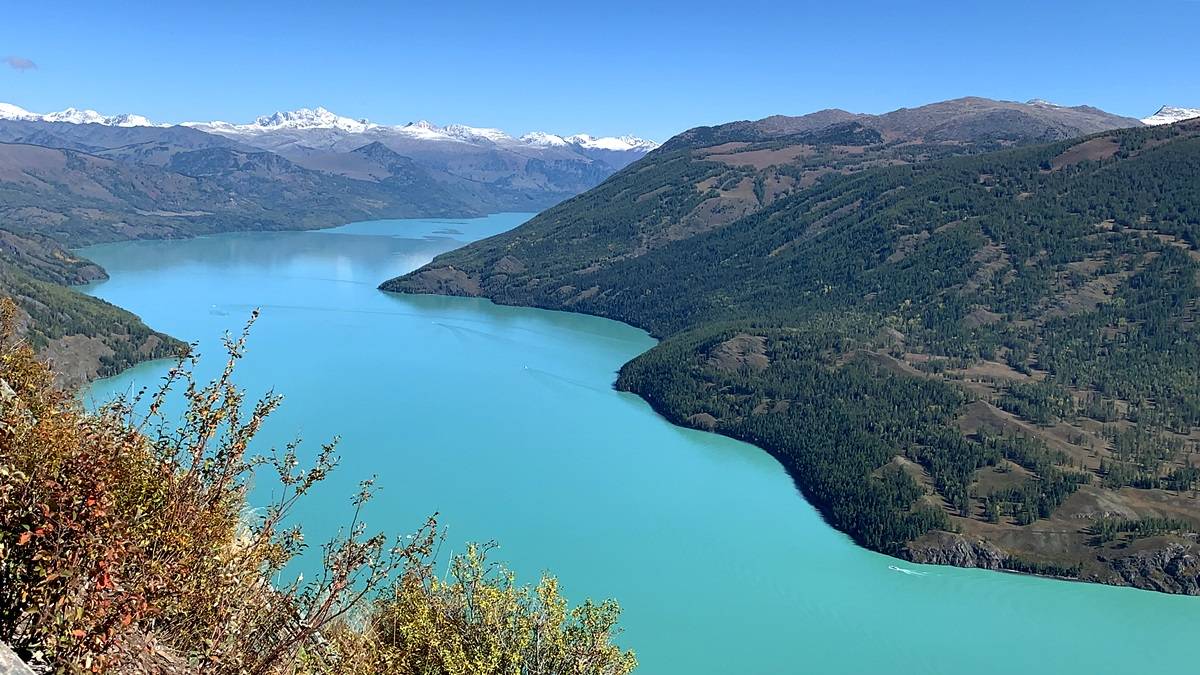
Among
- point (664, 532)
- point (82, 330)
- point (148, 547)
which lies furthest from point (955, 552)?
point (82, 330)

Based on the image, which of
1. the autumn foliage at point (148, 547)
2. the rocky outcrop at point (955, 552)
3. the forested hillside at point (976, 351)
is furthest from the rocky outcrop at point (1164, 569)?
the autumn foliage at point (148, 547)

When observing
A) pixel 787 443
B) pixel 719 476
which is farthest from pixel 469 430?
pixel 787 443

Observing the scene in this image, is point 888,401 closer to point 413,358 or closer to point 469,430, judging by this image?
point 469,430

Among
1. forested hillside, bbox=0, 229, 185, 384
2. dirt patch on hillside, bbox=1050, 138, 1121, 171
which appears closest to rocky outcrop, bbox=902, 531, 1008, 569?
forested hillside, bbox=0, 229, 185, 384

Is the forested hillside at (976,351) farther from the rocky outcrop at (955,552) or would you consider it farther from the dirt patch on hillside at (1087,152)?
the dirt patch on hillside at (1087,152)

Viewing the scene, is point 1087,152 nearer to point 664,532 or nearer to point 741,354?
point 741,354

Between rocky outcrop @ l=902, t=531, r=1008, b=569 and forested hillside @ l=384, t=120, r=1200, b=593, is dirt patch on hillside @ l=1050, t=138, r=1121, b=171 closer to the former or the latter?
forested hillside @ l=384, t=120, r=1200, b=593
